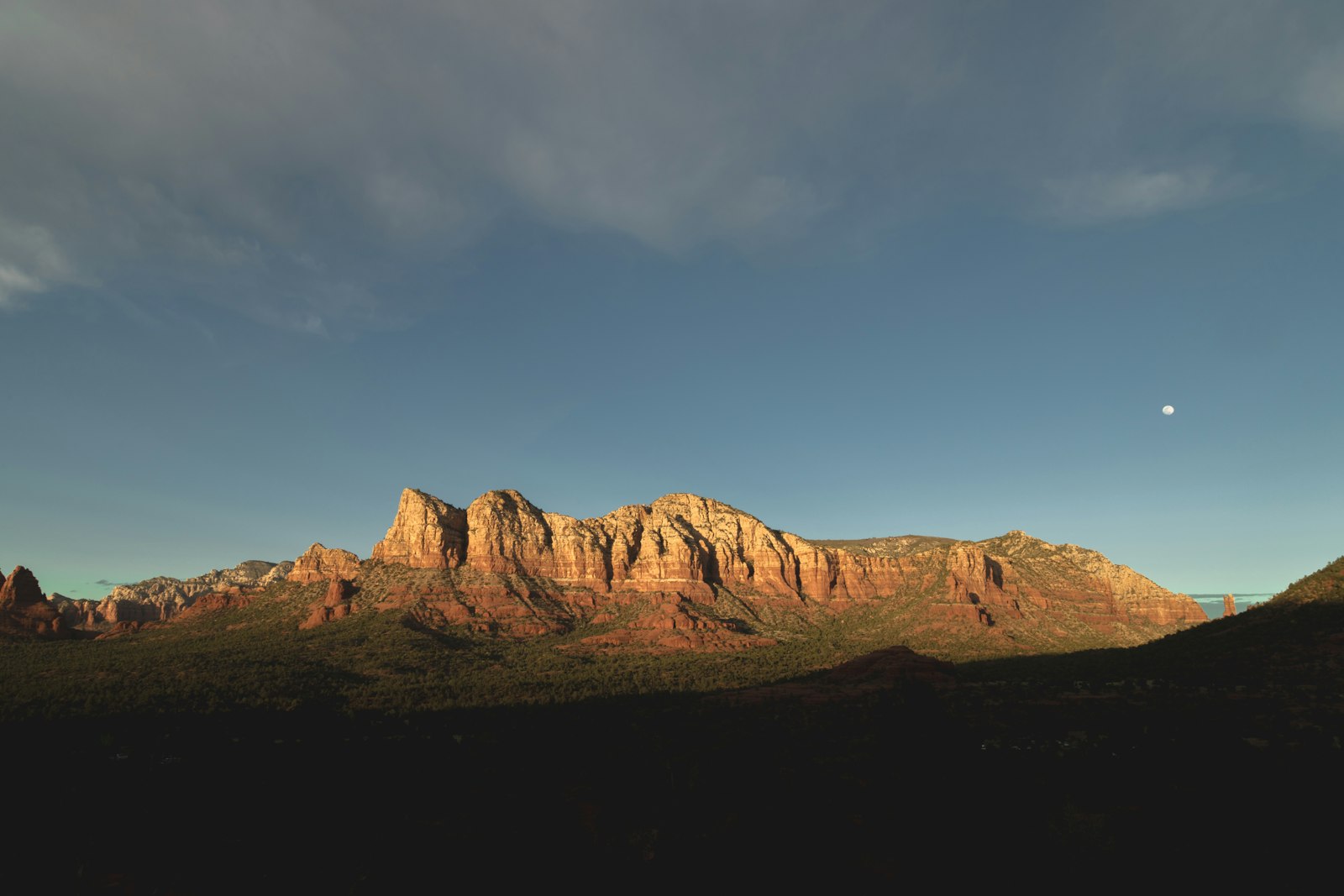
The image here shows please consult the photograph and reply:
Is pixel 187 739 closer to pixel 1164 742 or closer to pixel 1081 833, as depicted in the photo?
pixel 1081 833

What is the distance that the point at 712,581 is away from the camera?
161000mm

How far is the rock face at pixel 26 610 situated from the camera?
113 metres

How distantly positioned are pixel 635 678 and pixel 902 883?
61329mm

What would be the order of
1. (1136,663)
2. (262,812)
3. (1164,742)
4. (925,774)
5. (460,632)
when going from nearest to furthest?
(925,774) → (262,812) → (1164,742) → (1136,663) → (460,632)

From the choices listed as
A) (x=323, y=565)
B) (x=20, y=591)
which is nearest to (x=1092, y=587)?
(x=323, y=565)

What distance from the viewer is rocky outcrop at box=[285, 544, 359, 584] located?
445ft

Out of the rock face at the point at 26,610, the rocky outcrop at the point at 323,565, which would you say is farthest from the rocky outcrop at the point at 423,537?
the rock face at the point at 26,610

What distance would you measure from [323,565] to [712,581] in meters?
95.7

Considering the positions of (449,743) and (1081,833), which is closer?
(1081,833)

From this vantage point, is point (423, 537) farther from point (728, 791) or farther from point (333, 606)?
point (728, 791)

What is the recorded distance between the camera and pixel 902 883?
17.9m

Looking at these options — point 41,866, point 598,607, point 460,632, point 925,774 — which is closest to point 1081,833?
point 925,774

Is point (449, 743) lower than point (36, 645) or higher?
lower

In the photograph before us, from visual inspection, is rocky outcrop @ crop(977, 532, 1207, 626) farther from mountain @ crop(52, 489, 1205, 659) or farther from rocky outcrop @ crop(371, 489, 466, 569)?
rocky outcrop @ crop(371, 489, 466, 569)
